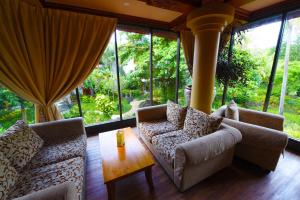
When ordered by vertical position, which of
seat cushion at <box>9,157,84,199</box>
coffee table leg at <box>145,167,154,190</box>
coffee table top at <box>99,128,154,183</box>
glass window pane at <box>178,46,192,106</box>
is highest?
glass window pane at <box>178,46,192,106</box>

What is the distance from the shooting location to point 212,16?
2211 millimetres

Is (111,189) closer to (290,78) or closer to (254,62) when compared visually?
(290,78)

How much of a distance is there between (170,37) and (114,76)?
5.78 feet

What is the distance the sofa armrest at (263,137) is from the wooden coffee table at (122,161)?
4.41ft

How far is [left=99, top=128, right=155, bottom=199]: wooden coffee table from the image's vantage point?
4.44 ft

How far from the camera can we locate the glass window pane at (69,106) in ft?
9.09

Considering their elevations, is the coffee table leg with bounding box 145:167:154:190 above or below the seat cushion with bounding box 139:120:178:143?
below

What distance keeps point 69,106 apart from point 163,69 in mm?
2466

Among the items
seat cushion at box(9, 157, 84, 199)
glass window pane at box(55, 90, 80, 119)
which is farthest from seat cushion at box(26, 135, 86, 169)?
glass window pane at box(55, 90, 80, 119)

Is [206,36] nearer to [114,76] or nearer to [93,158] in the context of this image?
[114,76]

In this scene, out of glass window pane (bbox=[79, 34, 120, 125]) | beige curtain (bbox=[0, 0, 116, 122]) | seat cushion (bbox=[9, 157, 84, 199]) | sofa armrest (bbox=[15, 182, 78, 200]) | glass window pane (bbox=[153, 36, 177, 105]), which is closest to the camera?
sofa armrest (bbox=[15, 182, 78, 200])

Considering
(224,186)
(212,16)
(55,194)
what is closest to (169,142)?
(224,186)

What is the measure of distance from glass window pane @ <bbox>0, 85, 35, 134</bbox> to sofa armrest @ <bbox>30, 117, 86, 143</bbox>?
0.72 meters

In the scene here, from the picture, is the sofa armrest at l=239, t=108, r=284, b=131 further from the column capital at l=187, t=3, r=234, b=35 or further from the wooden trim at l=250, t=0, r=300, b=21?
the wooden trim at l=250, t=0, r=300, b=21
